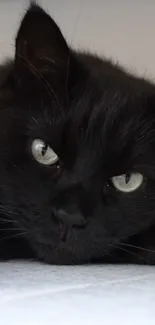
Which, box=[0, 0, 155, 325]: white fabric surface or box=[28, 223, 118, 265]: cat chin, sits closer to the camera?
box=[0, 0, 155, 325]: white fabric surface

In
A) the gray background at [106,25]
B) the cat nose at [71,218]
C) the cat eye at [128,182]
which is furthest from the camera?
the gray background at [106,25]

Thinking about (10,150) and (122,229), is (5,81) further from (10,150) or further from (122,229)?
(122,229)

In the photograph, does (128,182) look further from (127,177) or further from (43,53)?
(43,53)

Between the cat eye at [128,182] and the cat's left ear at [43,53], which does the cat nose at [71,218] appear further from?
the cat's left ear at [43,53]

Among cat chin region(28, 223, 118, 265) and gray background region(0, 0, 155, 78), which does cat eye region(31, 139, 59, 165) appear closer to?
cat chin region(28, 223, 118, 265)

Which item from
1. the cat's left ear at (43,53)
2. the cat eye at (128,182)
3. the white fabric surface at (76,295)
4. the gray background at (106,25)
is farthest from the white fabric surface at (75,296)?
the gray background at (106,25)

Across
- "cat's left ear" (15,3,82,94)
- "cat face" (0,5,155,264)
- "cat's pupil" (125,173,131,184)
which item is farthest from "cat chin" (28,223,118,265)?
"cat's left ear" (15,3,82,94)
